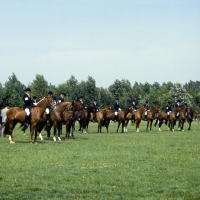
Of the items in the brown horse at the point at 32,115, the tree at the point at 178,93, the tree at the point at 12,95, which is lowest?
the brown horse at the point at 32,115

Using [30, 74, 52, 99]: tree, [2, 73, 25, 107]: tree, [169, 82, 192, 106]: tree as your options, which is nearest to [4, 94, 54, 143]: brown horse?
[2, 73, 25, 107]: tree

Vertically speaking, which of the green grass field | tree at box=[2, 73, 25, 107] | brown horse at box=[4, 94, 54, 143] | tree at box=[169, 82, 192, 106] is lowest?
the green grass field

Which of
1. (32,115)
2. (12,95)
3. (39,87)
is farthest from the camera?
(39,87)

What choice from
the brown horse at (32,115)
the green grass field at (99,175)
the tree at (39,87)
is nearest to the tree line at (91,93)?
the tree at (39,87)

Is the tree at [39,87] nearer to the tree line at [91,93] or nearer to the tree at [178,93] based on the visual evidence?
the tree line at [91,93]

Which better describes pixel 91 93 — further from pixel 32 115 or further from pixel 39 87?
pixel 32 115

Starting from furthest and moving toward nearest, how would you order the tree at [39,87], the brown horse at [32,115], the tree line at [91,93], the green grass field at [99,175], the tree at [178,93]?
the tree at [178,93] < the tree at [39,87] < the tree line at [91,93] < the brown horse at [32,115] < the green grass field at [99,175]

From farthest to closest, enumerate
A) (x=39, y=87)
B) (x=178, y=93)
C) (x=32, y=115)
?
(x=178, y=93) < (x=39, y=87) < (x=32, y=115)

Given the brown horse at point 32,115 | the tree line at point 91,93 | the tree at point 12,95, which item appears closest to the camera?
the brown horse at point 32,115

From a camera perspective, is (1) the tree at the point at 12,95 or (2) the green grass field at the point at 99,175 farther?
(1) the tree at the point at 12,95

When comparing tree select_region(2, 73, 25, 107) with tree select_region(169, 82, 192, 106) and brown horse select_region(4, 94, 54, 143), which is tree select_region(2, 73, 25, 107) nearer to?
tree select_region(169, 82, 192, 106)

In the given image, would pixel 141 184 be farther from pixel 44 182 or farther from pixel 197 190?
pixel 44 182

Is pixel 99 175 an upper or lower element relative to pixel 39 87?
lower

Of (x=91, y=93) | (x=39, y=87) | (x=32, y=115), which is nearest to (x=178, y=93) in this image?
(x=91, y=93)
